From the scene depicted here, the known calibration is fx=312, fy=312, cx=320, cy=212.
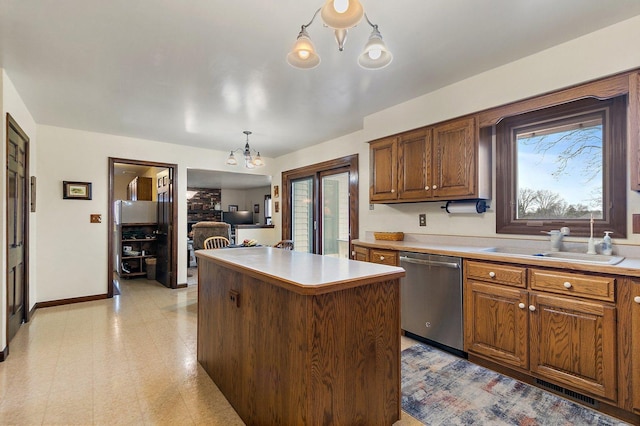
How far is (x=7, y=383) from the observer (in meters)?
2.21

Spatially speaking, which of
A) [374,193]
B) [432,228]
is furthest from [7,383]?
[432,228]

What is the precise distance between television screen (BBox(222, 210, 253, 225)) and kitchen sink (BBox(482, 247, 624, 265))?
829cm

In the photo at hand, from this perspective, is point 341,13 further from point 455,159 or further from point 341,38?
point 455,159

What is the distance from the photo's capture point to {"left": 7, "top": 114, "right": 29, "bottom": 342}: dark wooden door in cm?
282

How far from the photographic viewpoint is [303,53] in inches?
61.7

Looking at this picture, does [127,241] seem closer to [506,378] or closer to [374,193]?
[374,193]

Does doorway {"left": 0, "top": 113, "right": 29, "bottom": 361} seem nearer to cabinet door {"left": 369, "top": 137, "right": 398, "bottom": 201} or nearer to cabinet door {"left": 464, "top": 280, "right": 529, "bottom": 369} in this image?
cabinet door {"left": 369, "top": 137, "right": 398, "bottom": 201}

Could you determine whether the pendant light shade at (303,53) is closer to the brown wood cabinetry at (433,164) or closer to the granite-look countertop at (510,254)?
the brown wood cabinetry at (433,164)

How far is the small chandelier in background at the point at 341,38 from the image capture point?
1232 mm

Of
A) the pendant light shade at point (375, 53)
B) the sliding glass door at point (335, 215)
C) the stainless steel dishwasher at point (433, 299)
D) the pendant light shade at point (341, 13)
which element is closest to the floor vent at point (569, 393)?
the stainless steel dishwasher at point (433, 299)

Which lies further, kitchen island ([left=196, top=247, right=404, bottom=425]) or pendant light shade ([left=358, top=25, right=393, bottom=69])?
pendant light shade ([left=358, top=25, right=393, bottom=69])

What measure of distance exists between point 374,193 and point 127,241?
16.9 feet

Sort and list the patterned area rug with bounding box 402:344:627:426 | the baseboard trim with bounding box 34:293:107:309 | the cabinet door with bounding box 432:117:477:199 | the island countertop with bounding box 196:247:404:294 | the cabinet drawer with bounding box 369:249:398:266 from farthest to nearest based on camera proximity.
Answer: the baseboard trim with bounding box 34:293:107:309
the cabinet drawer with bounding box 369:249:398:266
the cabinet door with bounding box 432:117:477:199
the patterned area rug with bounding box 402:344:627:426
the island countertop with bounding box 196:247:404:294

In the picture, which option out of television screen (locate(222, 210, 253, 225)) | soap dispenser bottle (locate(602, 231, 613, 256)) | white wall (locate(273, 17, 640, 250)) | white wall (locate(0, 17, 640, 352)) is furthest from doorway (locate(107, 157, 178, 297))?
soap dispenser bottle (locate(602, 231, 613, 256))
